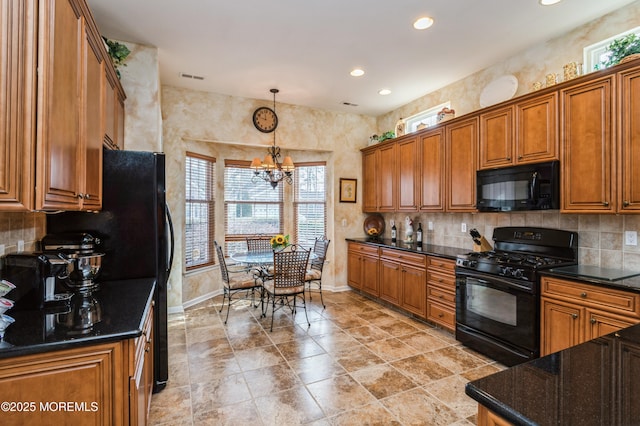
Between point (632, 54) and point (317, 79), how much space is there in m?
3.06

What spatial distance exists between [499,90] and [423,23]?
1.36 m

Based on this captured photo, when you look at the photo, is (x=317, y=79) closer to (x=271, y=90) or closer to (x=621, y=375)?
(x=271, y=90)

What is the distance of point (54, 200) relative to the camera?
1.46 meters

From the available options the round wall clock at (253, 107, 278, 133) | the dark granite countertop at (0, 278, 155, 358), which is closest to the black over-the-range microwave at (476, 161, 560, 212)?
the round wall clock at (253, 107, 278, 133)

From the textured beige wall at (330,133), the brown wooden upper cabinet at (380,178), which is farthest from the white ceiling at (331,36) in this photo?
the brown wooden upper cabinet at (380,178)

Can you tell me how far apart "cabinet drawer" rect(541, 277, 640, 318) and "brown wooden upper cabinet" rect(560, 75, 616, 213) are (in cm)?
64

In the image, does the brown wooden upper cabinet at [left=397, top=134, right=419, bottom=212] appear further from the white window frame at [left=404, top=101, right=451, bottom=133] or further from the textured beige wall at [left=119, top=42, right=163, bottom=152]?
the textured beige wall at [left=119, top=42, right=163, bottom=152]

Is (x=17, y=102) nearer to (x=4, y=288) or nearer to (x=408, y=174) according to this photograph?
(x=4, y=288)

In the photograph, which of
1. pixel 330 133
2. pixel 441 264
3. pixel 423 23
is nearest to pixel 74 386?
pixel 441 264

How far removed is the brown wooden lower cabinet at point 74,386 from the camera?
123cm

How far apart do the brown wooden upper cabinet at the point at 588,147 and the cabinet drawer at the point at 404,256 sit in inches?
63.9

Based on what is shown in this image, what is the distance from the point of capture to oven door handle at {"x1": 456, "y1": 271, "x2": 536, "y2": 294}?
272 cm

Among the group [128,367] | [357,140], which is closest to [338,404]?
[128,367]

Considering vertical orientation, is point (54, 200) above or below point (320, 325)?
above
